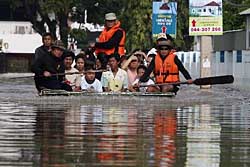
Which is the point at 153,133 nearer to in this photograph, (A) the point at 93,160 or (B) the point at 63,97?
(A) the point at 93,160

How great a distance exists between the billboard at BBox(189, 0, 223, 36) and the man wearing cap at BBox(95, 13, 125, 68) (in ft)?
21.3

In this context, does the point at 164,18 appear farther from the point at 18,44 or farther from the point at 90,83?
the point at 18,44

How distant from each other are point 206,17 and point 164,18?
5.18m

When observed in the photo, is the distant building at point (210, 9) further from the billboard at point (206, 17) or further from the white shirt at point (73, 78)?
the white shirt at point (73, 78)

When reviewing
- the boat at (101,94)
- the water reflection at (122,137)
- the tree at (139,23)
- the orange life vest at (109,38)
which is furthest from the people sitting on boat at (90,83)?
the tree at (139,23)

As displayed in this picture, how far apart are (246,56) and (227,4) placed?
75.4ft

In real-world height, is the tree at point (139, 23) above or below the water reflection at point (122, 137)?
above

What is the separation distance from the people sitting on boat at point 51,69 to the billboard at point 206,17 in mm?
8149

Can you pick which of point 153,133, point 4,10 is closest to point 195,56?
point 4,10

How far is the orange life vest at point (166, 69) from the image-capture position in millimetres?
18906

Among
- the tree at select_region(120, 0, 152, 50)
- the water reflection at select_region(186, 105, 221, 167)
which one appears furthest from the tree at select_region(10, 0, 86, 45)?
the water reflection at select_region(186, 105, 221, 167)

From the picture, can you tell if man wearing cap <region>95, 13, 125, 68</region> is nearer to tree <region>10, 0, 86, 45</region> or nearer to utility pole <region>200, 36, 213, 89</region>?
utility pole <region>200, 36, 213, 89</region>

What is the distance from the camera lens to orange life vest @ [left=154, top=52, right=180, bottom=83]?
62.0 feet

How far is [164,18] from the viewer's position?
104 feet
